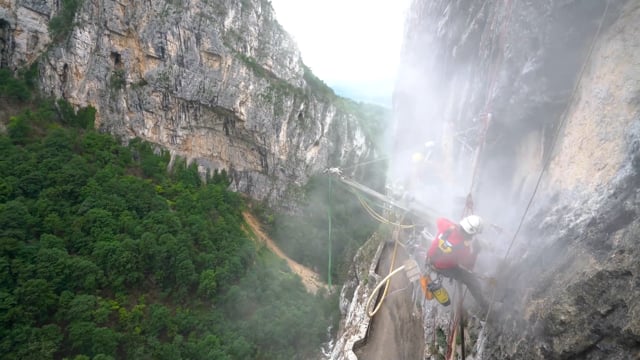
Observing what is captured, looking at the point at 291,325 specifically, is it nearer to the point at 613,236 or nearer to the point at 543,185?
the point at 543,185

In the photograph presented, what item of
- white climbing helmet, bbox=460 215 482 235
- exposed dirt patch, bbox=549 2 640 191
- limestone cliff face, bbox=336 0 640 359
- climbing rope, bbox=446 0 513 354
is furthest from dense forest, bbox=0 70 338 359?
exposed dirt patch, bbox=549 2 640 191

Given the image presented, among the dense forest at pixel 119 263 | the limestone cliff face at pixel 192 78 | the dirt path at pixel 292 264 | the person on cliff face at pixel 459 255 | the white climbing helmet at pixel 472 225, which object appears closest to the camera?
the white climbing helmet at pixel 472 225

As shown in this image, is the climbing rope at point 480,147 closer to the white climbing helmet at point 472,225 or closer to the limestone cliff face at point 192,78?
the white climbing helmet at point 472,225

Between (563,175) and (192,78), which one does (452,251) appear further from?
(192,78)

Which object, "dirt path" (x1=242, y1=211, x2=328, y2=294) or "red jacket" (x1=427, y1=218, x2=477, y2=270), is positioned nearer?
"red jacket" (x1=427, y1=218, x2=477, y2=270)

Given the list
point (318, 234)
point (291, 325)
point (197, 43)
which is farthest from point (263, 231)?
point (197, 43)

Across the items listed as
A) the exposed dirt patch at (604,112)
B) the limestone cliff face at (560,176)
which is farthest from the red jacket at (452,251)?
the exposed dirt patch at (604,112)

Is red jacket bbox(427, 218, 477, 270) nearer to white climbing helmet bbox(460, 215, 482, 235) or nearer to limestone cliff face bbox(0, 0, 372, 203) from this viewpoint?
white climbing helmet bbox(460, 215, 482, 235)
